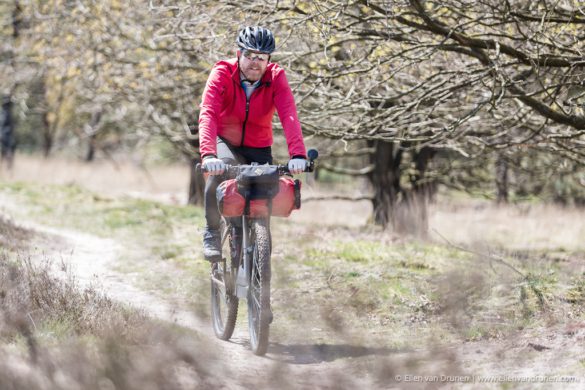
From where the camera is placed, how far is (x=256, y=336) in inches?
222

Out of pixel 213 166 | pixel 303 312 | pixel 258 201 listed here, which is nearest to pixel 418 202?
pixel 303 312

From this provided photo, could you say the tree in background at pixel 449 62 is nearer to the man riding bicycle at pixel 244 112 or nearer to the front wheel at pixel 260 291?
the man riding bicycle at pixel 244 112

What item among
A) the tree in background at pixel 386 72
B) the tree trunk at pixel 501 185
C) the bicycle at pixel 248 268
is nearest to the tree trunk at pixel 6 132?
the tree in background at pixel 386 72

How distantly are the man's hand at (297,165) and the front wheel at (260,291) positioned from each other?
44 cm

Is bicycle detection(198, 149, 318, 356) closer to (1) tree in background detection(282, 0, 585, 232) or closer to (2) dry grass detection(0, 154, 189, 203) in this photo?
(1) tree in background detection(282, 0, 585, 232)

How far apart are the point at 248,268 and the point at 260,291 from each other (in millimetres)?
348

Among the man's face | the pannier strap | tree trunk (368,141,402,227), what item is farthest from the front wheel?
tree trunk (368,141,402,227)

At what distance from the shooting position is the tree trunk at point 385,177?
13375mm

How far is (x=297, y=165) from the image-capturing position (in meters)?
5.46

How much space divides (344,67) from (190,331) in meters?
3.56

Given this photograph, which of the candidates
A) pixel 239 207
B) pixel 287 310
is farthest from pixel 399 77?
pixel 239 207

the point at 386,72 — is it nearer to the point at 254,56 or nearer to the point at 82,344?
the point at 254,56

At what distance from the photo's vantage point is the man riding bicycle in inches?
224

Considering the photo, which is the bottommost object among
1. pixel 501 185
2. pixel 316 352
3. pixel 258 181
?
pixel 316 352
